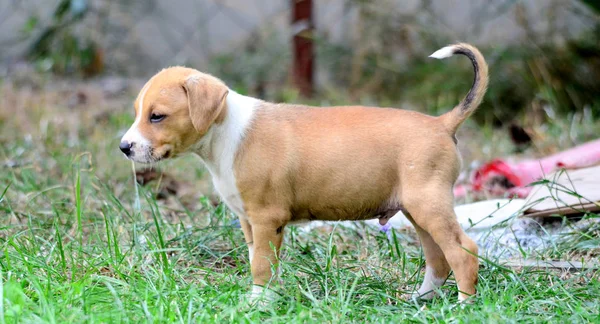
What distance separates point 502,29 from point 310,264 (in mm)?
6036

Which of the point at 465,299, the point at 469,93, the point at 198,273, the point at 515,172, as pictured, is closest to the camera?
the point at 465,299

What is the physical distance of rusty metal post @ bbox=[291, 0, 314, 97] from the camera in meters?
8.64

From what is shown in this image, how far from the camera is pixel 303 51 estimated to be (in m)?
8.70

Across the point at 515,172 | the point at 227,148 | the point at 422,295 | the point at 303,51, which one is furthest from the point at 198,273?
the point at 303,51

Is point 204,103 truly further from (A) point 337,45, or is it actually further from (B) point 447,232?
(A) point 337,45

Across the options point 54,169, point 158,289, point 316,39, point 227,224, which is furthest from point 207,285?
point 316,39

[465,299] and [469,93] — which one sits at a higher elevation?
[469,93]

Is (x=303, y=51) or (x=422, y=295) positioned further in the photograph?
(x=303, y=51)

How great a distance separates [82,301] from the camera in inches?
131

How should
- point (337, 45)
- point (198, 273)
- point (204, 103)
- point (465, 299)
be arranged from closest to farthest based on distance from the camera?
point (465, 299) → point (204, 103) → point (198, 273) → point (337, 45)

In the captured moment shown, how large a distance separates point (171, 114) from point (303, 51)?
5196 mm

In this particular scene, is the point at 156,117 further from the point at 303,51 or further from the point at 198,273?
the point at 303,51

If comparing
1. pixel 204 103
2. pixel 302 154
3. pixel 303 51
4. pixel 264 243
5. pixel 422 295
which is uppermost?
pixel 204 103

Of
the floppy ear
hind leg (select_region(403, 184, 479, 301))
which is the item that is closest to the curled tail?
hind leg (select_region(403, 184, 479, 301))
